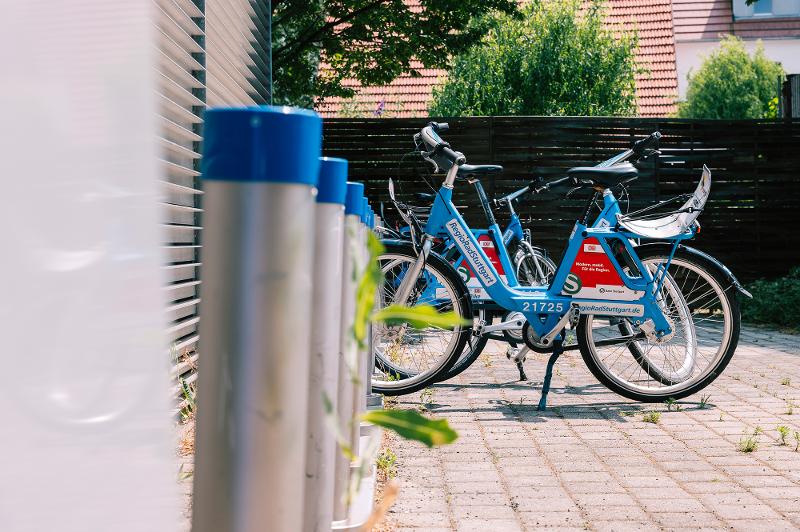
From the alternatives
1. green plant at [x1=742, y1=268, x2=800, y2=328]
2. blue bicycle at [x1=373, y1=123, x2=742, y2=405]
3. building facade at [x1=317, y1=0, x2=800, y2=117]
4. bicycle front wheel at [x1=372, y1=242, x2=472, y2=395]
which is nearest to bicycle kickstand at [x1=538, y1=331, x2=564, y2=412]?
blue bicycle at [x1=373, y1=123, x2=742, y2=405]

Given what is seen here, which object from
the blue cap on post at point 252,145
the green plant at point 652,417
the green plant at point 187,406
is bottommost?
the green plant at point 652,417

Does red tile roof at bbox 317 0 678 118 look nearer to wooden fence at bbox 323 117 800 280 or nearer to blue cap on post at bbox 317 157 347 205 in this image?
wooden fence at bbox 323 117 800 280

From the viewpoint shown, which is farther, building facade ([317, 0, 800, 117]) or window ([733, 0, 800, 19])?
window ([733, 0, 800, 19])

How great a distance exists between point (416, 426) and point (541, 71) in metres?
17.2

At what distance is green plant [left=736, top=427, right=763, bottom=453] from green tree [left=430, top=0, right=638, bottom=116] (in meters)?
13.6

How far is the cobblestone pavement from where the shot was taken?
3146 mm

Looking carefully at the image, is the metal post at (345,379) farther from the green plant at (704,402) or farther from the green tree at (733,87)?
the green tree at (733,87)

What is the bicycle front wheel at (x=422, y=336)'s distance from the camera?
5137mm

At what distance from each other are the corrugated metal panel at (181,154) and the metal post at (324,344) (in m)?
2.04

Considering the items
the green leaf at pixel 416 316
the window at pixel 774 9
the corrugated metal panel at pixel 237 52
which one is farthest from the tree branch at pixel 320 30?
the window at pixel 774 9

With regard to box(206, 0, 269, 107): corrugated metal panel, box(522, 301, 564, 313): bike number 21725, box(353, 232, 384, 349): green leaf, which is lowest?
box(522, 301, 564, 313): bike number 21725

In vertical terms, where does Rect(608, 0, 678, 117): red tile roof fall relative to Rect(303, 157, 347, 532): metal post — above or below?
above

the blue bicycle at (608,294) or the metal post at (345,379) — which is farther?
the blue bicycle at (608,294)

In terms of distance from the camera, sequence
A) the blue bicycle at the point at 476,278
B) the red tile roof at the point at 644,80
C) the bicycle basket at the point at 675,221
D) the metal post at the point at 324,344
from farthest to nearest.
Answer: the red tile roof at the point at 644,80
the blue bicycle at the point at 476,278
the bicycle basket at the point at 675,221
the metal post at the point at 324,344
